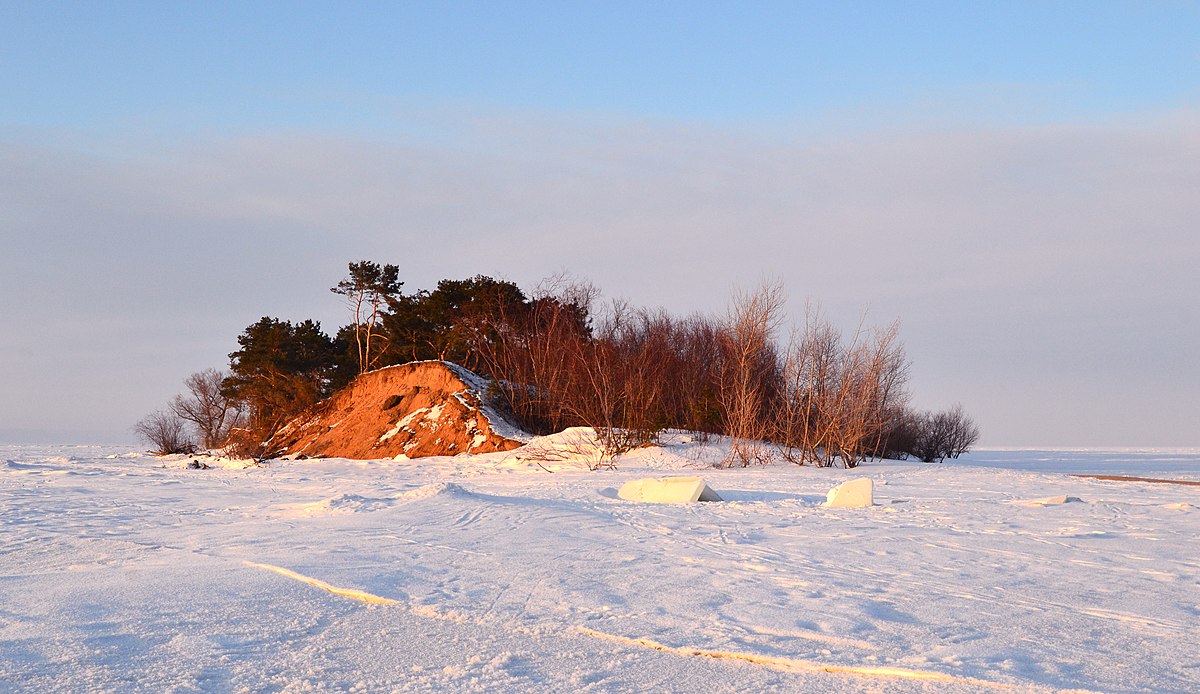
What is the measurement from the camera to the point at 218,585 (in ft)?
20.1

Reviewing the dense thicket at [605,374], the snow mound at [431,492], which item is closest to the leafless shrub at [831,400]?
the dense thicket at [605,374]

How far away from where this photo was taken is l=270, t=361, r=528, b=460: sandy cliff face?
27.3 metres

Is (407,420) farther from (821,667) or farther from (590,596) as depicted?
(821,667)

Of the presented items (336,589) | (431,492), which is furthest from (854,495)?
(336,589)

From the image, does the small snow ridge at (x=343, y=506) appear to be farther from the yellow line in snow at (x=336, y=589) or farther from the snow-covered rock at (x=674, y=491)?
the snow-covered rock at (x=674, y=491)

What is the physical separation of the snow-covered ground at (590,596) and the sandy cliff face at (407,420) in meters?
15.4

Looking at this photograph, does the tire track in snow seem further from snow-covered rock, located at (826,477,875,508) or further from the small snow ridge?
snow-covered rock, located at (826,477,875,508)

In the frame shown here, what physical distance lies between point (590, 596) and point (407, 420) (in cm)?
2433

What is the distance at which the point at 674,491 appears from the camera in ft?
39.9

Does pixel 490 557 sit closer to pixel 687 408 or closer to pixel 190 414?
pixel 687 408

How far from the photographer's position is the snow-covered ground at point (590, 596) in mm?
4281

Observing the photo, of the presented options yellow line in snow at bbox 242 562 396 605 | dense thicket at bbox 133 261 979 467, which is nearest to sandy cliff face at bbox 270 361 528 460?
dense thicket at bbox 133 261 979 467

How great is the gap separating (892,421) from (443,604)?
23994mm

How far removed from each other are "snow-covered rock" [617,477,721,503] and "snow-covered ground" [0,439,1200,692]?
0.49 meters
